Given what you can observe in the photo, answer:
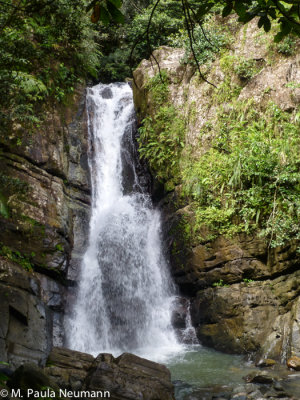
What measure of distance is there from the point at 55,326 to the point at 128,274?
2.67 metres

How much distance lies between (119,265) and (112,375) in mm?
4938

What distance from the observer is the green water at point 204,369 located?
5570 mm

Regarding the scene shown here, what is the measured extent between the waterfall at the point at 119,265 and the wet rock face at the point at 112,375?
92.9 inches

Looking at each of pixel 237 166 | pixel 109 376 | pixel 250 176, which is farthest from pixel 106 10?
pixel 250 176

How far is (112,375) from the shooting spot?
4.73m

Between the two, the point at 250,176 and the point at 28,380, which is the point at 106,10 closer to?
the point at 28,380

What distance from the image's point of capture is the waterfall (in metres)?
8.26

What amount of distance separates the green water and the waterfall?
0.57 m

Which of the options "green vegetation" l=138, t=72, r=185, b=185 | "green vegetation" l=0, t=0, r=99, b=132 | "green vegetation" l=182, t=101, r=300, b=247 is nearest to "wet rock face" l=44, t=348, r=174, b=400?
"green vegetation" l=182, t=101, r=300, b=247

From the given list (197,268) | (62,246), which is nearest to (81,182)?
(62,246)

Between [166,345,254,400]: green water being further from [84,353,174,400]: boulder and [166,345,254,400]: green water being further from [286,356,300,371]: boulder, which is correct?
[286,356,300,371]: boulder

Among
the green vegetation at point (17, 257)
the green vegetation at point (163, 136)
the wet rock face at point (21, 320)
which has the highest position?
the green vegetation at point (163, 136)

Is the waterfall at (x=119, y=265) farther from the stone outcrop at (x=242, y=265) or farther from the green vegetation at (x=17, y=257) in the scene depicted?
the green vegetation at (x=17, y=257)

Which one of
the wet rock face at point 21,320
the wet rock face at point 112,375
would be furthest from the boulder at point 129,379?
the wet rock face at point 21,320
